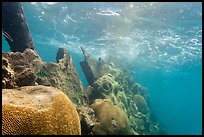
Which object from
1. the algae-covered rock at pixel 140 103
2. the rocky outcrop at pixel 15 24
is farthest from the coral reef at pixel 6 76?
the algae-covered rock at pixel 140 103

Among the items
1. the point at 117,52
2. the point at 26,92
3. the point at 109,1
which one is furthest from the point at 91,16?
the point at 26,92

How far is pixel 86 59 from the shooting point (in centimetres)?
1465

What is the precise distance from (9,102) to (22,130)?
634 mm

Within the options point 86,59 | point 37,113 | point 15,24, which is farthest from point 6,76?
point 86,59

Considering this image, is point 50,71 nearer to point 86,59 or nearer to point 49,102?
point 49,102

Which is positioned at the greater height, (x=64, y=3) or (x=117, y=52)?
(x=117, y=52)

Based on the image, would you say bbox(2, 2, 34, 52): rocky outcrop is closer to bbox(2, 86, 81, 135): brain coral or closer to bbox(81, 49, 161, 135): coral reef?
bbox(81, 49, 161, 135): coral reef

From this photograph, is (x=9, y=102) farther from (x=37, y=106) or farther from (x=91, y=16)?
(x=91, y=16)

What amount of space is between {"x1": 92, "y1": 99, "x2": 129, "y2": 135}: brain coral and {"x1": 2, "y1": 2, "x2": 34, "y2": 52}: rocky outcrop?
463 centimetres

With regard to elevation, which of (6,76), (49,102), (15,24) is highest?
(15,24)

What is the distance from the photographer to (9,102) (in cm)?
417

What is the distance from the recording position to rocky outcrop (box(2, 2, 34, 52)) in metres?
10.1

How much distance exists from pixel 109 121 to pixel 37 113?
14.6 feet

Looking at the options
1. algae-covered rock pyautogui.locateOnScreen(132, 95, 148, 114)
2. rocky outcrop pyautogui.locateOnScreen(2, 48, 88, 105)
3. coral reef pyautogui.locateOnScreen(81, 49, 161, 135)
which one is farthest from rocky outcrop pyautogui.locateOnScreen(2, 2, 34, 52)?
algae-covered rock pyautogui.locateOnScreen(132, 95, 148, 114)
